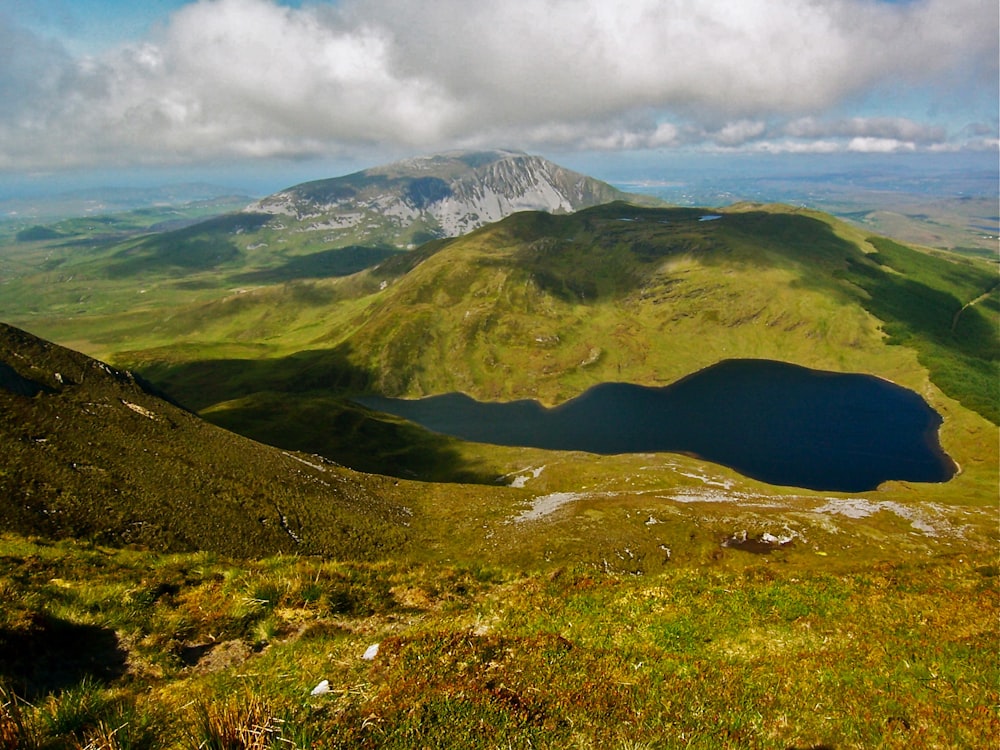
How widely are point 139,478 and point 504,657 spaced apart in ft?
168

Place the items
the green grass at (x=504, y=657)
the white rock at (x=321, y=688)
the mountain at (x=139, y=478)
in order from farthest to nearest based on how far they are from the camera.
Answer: the mountain at (x=139, y=478) → the white rock at (x=321, y=688) → the green grass at (x=504, y=657)

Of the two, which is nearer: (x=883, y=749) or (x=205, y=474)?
(x=883, y=749)

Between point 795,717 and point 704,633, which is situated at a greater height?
point 795,717

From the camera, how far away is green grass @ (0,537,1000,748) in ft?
24.7

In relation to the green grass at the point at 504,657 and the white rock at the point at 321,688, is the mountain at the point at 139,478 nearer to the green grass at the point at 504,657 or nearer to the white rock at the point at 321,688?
the green grass at the point at 504,657

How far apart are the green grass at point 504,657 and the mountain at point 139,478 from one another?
27.4 meters

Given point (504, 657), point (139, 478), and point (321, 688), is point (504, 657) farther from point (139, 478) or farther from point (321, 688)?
point (139, 478)

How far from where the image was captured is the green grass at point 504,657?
752 centimetres

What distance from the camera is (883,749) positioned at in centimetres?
845

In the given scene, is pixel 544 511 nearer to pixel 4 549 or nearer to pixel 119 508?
pixel 119 508

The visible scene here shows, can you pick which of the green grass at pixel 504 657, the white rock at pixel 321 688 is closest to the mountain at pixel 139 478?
the green grass at pixel 504 657

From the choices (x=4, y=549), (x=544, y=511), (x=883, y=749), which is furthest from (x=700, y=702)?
(x=544, y=511)

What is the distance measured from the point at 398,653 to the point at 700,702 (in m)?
6.09

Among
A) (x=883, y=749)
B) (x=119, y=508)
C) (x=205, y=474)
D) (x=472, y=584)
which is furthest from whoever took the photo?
(x=205, y=474)
